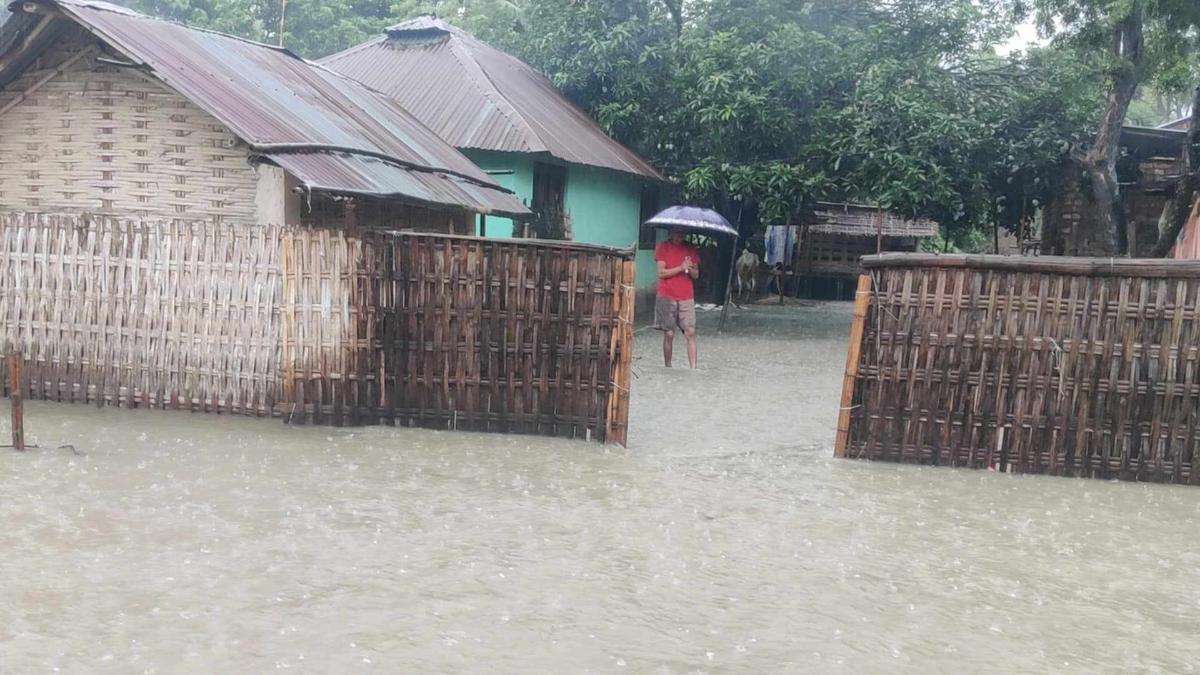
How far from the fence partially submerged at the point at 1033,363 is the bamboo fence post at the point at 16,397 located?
5.53 m

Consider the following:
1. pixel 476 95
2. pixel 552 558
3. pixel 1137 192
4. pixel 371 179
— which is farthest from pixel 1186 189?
pixel 552 558

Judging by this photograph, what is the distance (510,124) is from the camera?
17.1 meters

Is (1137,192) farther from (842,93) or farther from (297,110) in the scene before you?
(297,110)

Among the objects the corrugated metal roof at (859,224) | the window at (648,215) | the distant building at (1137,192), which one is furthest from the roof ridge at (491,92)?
the corrugated metal roof at (859,224)

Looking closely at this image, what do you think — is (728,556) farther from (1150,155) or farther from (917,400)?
(1150,155)

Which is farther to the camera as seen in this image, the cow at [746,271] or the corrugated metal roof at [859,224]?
the corrugated metal roof at [859,224]

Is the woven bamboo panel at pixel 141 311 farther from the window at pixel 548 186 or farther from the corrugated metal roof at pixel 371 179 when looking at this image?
the window at pixel 548 186

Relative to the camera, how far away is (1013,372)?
8.00 m

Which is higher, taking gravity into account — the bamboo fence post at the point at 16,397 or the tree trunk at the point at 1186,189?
the tree trunk at the point at 1186,189

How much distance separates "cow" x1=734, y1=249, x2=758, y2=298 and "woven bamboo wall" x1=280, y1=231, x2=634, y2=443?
20164 millimetres

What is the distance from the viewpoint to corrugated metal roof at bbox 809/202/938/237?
1235 inches

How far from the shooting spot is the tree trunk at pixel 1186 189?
1476cm

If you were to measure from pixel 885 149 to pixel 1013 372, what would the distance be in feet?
36.4

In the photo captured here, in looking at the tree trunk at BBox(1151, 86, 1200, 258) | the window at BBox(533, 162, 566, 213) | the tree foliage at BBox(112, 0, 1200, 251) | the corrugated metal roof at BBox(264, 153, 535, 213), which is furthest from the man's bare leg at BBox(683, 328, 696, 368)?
the tree trunk at BBox(1151, 86, 1200, 258)
